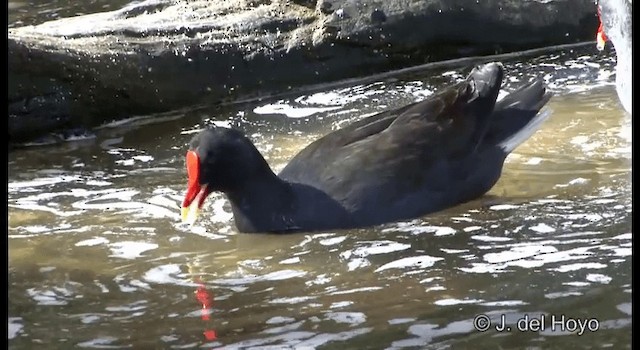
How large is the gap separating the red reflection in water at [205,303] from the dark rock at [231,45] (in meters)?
2.66

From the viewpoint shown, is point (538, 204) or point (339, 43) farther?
point (339, 43)

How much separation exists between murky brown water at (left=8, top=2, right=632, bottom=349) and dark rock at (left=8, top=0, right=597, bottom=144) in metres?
0.37

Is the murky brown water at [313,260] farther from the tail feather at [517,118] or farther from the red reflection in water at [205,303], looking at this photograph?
the tail feather at [517,118]

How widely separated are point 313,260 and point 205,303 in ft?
2.08

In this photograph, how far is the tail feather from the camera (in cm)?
627

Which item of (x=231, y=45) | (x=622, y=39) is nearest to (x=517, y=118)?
(x=622, y=39)

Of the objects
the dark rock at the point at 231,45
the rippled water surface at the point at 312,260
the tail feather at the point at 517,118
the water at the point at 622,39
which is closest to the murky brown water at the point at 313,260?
the rippled water surface at the point at 312,260

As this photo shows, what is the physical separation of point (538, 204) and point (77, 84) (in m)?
3.06

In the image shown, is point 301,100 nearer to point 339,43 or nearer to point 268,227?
point 339,43

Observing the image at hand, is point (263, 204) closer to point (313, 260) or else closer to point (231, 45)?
point (313, 260)

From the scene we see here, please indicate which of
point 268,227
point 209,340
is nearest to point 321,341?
point 209,340

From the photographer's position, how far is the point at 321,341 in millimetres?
4348

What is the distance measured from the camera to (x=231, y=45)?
7.86 metres
